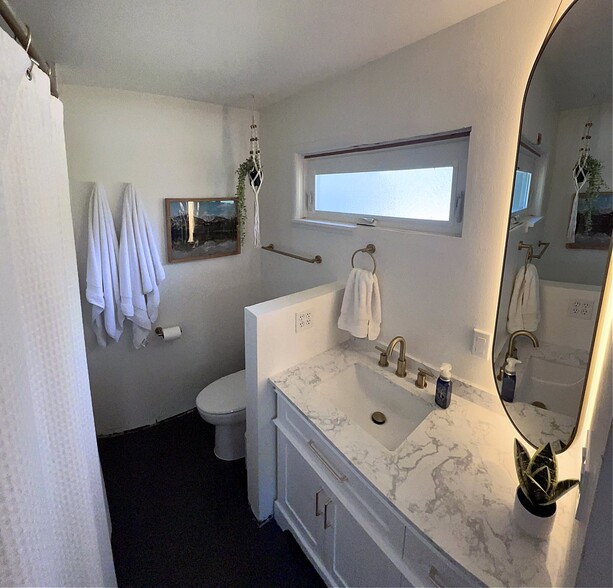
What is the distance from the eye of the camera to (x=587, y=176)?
0.87 meters

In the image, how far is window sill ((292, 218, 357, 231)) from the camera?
1834mm

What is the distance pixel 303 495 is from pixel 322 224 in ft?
4.74

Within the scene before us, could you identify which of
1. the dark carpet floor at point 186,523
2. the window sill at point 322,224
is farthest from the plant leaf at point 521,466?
the window sill at point 322,224

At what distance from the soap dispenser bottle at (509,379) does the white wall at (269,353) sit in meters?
0.88

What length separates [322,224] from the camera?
77.4 inches

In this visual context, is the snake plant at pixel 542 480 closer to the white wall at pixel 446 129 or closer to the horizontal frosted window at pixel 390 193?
the white wall at pixel 446 129

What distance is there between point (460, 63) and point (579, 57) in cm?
45

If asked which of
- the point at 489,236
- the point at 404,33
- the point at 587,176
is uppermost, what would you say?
the point at 404,33

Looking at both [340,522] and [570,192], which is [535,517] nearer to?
[340,522]

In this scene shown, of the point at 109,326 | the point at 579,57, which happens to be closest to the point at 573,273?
the point at 579,57

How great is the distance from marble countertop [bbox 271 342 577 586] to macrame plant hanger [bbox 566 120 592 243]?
29.1 inches

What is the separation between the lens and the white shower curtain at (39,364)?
21.2 inches

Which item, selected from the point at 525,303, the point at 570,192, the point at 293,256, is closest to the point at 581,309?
the point at 525,303

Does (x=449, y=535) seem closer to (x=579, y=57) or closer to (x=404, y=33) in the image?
(x=579, y=57)
